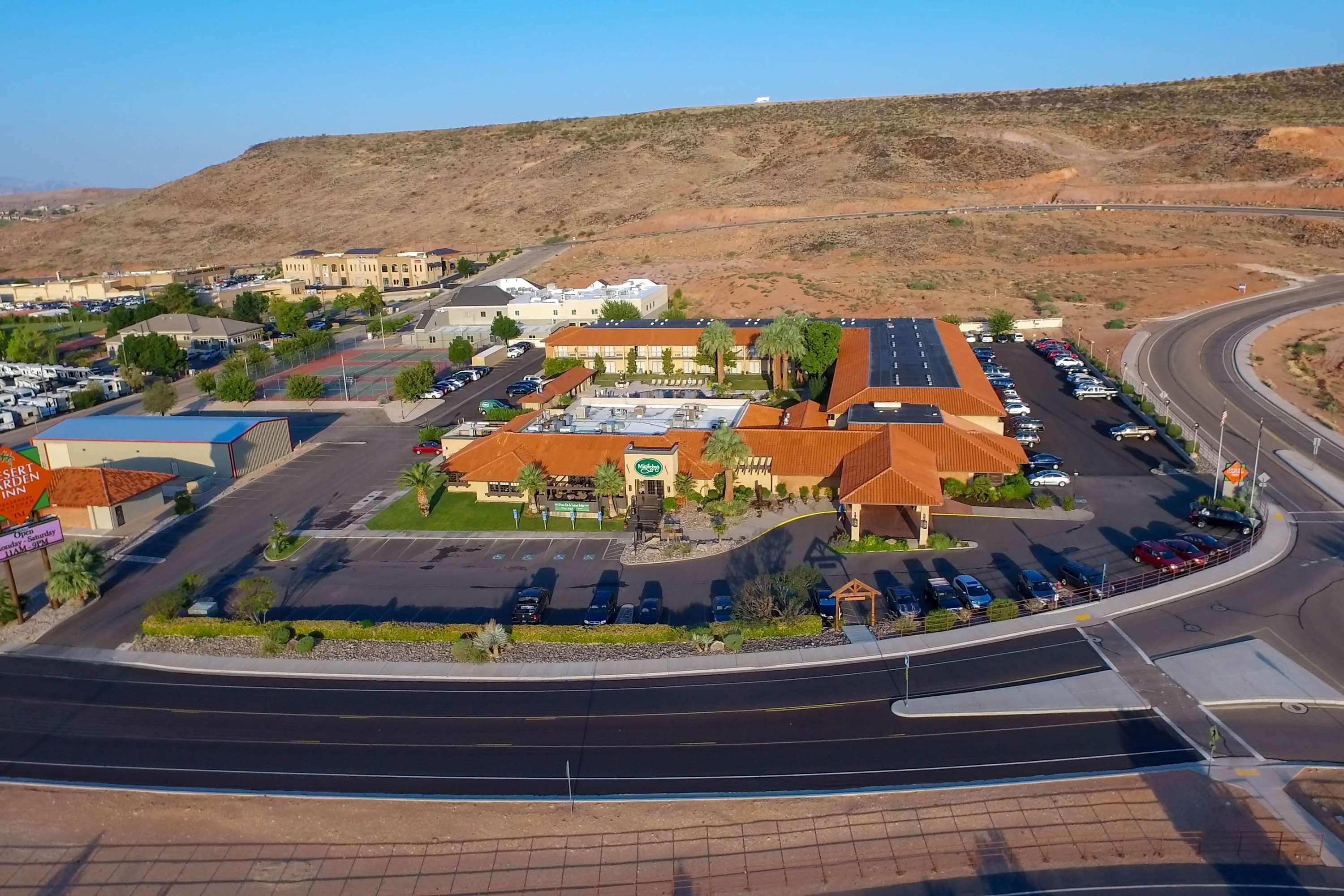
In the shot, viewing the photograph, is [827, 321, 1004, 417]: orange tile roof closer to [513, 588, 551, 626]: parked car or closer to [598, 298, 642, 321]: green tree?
[513, 588, 551, 626]: parked car

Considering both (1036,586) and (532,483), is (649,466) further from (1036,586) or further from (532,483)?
(1036,586)

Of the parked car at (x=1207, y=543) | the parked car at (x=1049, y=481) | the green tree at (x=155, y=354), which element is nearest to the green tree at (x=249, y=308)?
the green tree at (x=155, y=354)

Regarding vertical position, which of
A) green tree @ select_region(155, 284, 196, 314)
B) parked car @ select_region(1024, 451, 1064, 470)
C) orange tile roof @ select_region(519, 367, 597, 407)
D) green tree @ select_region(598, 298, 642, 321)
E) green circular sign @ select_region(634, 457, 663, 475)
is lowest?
parked car @ select_region(1024, 451, 1064, 470)

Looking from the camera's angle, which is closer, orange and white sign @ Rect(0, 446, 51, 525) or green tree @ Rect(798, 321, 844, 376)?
orange and white sign @ Rect(0, 446, 51, 525)

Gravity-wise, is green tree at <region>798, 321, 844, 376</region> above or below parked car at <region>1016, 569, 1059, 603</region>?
above

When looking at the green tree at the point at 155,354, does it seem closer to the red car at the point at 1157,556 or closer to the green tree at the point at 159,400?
the green tree at the point at 159,400

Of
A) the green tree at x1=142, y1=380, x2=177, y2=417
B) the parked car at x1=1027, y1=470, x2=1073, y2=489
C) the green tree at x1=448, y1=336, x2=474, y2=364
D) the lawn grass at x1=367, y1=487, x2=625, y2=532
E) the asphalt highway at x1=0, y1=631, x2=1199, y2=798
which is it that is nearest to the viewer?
the asphalt highway at x1=0, y1=631, x2=1199, y2=798

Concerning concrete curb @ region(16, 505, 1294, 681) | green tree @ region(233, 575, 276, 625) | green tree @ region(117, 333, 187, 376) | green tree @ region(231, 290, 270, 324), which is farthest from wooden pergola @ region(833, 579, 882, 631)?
green tree @ region(231, 290, 270, 324)
